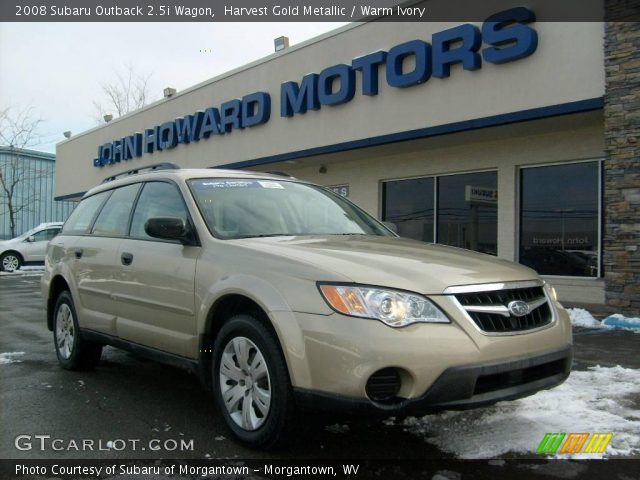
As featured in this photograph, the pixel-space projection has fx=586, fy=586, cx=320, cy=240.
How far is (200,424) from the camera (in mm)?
3934

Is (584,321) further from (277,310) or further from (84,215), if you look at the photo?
(84,215)

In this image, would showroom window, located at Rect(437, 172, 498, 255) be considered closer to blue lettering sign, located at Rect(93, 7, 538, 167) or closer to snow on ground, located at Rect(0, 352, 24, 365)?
blue lettering sign, located at Rect(93, 7, 538, 167)

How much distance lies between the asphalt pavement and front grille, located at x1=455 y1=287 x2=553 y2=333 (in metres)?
0.83

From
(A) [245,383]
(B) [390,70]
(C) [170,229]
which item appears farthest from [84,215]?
(B) [390,70]

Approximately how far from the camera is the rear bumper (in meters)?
2.92

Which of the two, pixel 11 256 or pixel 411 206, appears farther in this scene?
pixel 11 256

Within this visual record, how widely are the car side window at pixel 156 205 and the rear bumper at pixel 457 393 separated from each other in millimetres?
1866

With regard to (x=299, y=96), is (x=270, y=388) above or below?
below

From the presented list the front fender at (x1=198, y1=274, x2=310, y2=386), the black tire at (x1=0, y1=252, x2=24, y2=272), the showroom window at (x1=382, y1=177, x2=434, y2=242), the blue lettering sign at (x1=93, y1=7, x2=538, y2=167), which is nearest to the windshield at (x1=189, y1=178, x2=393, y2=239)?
the front fender at (x1=198, y1=274, x2=310, y2=386)

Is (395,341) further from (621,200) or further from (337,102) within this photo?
(337,102)

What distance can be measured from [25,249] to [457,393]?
21.7 metres

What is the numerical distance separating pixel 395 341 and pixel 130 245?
2625 millimetres

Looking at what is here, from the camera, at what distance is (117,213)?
5238mm

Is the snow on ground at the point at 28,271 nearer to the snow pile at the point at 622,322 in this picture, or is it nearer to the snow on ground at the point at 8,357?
the snow on ground at the point at 8,357
